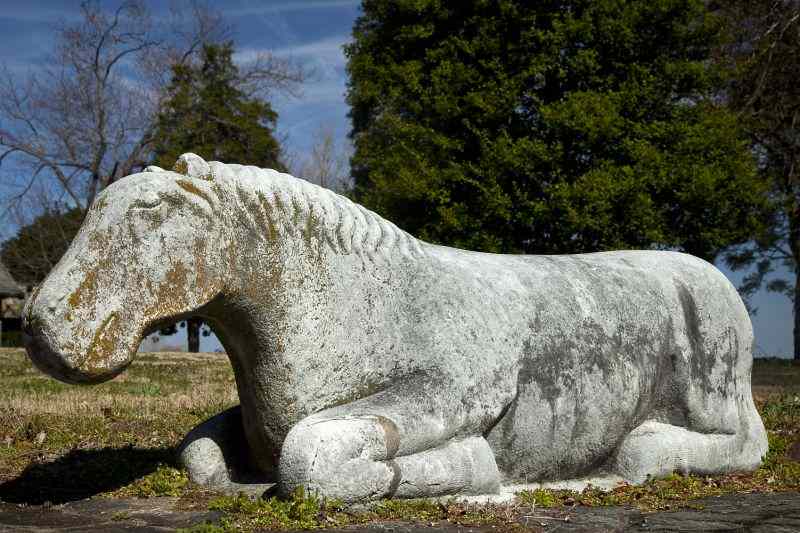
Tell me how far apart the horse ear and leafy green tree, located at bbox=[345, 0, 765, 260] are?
12.2m

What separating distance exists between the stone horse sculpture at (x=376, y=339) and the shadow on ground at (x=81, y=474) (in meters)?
0.65

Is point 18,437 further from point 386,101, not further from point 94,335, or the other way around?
point 386,101

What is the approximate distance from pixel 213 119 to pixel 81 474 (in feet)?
78.6

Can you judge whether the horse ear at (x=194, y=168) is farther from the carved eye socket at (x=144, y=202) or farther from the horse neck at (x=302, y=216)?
the carved eye socket at (x=144, y=202)

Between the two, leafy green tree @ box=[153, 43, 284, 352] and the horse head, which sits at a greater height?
leafy green tree @ box=[153, 43, 284, 352]

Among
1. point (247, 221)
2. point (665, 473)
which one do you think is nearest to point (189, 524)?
point (247, 221)

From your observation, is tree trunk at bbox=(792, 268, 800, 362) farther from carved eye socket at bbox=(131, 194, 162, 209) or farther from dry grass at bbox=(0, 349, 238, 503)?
carved eye socket at bbox=(131, 194, 162, 209)

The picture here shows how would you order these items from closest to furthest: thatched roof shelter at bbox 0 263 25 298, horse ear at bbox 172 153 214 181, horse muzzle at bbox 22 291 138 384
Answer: horse muzzle at bbox 22 291 138 384, horse ear at bbox 172 153 214 181, thatched roof shelter at bbox 0 263 25 298

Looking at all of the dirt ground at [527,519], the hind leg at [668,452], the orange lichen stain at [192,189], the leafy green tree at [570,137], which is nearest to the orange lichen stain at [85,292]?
the orange lichen stain at [192,189]

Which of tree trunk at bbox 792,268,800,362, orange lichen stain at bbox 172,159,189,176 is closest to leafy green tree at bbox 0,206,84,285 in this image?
tree trunk at bbox 792,268,800,362

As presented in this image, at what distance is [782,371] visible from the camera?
58.5 feet

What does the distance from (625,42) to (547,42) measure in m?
1.46

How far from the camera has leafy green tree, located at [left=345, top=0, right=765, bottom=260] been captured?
16.3 meters

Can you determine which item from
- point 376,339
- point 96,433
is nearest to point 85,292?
point 376,339
